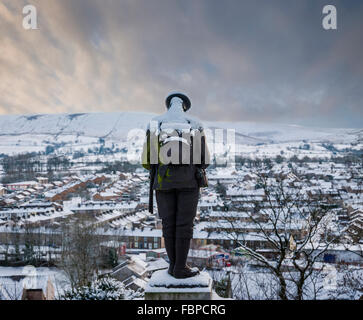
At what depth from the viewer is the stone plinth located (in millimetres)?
3332

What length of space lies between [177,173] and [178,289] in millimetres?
1459

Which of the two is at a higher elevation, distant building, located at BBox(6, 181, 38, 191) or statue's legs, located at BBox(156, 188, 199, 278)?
statue's legs, located at BBox(156, 188, 199, 278)

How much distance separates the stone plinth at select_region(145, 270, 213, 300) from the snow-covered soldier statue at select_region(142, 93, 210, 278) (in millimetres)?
111

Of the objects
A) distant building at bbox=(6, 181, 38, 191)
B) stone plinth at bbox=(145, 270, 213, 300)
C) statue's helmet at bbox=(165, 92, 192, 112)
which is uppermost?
statue's helmet at bbox=(165, 92, 192, 112)

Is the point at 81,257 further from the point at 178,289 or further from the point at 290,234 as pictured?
the point at 178,289

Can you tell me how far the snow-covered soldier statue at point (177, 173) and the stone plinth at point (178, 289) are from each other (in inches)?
4.4

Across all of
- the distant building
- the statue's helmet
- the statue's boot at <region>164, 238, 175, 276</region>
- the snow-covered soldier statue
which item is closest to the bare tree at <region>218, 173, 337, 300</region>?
the statue's boot at <region>164, 238, 175, 276</region>

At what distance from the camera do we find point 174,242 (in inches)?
139

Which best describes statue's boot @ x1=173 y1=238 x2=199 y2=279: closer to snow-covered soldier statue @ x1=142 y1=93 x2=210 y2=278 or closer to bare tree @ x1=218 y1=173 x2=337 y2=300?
snow-covered soldier statue @ x1=142 y1=93 x2=210 y2=278

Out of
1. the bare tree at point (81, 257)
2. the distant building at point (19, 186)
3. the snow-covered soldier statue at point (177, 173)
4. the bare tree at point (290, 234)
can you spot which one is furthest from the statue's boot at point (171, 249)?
the distant building at point (19, 186)

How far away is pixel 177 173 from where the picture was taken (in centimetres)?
343

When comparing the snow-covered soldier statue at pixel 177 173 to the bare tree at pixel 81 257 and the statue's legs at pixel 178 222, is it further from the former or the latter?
the bare tree at pixel 81 257
